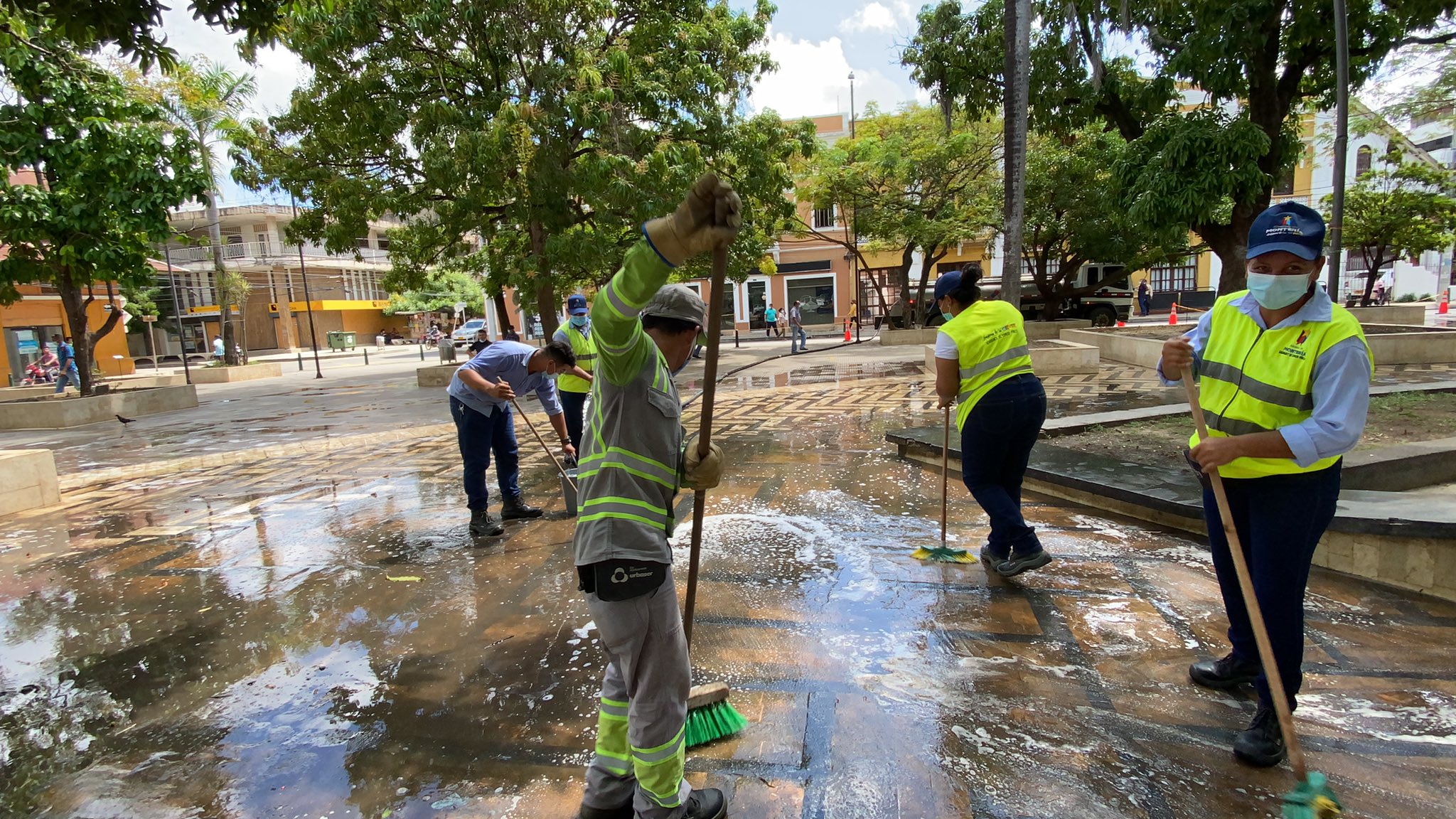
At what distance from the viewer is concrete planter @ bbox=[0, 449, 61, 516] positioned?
22.5ft

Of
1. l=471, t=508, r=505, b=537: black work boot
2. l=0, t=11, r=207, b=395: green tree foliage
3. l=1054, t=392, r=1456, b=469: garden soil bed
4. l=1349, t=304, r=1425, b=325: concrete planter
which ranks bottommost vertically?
l=471, t=508, r=505, b=537: black work boot

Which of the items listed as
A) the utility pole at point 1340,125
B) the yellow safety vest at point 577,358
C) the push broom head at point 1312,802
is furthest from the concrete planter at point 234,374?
the push broom head at point 1312,802

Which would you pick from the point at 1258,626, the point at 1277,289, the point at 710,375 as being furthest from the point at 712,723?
the point at 1277,289

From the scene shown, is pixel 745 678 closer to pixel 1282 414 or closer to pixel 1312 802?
pixel 1312 802

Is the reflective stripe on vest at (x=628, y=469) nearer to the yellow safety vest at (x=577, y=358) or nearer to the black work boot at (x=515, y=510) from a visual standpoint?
the yellow safety vest at (x=577, y=358)

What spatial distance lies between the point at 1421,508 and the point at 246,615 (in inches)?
244

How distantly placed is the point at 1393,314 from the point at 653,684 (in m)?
20.7

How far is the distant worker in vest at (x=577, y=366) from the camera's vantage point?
5617mm

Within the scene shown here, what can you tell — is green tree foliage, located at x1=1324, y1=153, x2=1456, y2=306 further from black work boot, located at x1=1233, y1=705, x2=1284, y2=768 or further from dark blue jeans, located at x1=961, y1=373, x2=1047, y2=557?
black work boot, located at x1=1233, y1=705, x2=1284, y2=768

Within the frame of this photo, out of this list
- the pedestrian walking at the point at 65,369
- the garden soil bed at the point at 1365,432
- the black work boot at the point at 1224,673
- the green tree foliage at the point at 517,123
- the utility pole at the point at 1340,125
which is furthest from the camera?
the pedestrian walking at the point at 65,369

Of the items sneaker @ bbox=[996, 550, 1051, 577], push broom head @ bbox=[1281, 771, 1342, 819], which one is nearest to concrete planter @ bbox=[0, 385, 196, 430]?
sneaker @ bbox=[996, 550, 1051, 577]

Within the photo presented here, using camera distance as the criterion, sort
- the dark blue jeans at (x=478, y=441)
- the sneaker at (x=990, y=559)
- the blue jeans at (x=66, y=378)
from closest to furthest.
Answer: the sneaker at (x=990, y=559), the dark blue jeans at (x=478, y=441), the blue jeans at (x=66, y=378)

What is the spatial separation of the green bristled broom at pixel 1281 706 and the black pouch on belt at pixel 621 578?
1.81m

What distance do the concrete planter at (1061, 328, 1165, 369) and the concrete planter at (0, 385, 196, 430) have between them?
18.2m
